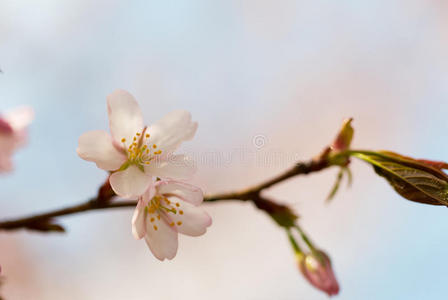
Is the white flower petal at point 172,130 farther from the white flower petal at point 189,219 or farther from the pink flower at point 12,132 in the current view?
the pink flower at point 12,132

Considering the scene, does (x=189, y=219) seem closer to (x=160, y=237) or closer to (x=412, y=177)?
(x=160, y=237)

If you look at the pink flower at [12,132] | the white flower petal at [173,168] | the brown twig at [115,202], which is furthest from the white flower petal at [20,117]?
the white flower petal at [173,168]

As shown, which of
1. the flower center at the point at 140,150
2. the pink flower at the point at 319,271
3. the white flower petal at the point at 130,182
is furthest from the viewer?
the pink flower at the point at 319,271

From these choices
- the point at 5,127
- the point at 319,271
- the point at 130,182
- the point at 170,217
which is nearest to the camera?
the point at 130,182

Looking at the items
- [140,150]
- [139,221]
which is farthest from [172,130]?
[139,221]

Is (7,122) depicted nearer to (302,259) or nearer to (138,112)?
(138,112)

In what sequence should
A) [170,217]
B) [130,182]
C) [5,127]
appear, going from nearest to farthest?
[130,182], [170,217], [5,127]
